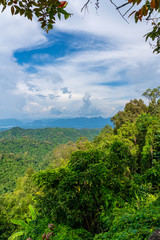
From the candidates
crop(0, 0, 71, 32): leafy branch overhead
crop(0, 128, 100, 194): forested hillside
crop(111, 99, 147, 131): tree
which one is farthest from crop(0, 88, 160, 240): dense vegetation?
crop(111, 99, 147, 131): tree

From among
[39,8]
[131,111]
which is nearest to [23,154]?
[131,111]

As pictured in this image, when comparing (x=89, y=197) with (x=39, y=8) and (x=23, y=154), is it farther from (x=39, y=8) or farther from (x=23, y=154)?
(x=23, y=154)

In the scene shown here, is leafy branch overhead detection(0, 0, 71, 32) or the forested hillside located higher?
leafy branch overhead detection(0, 0, 71, 32)

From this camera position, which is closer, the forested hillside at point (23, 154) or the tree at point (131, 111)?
the tree at point (131, 111)

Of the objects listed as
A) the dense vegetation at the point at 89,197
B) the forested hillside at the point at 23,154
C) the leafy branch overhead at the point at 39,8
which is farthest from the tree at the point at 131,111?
the leafy branch overhead at the point at 39,8

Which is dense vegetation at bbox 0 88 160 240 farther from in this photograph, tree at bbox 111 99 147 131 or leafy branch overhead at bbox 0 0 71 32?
tree at bbox 111 99 147 131

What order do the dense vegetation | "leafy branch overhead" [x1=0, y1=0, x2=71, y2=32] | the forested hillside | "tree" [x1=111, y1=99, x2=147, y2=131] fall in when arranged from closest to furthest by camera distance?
1. "leafy branch overhead" [x1=0, y1=0, x2=71, y2=32]
2. the dense vegetation
3. "tree" [x1=111, y1=99, x2=147, y2=131]
4. the forested hillside

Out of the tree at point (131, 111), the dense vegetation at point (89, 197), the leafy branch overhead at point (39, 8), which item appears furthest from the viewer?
the tree at point (131, 111)

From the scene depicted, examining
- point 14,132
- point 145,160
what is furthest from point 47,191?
point 14,132

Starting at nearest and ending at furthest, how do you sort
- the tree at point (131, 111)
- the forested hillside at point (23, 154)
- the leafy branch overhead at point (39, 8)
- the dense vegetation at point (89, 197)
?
the leafy branch overhead at point (39, 8) → the dense vegetation at point (89, 197) → the tree at point (131, 111) → the forested hillside at point (23, 154)

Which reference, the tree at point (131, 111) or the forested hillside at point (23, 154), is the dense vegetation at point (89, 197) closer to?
the forested hillside at point (23, 154)

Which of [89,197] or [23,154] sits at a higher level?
[89,197]

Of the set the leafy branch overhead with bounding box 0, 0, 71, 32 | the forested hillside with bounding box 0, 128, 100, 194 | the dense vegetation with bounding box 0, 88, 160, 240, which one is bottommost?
the forested hillside with bounding box 0, 128, 100, 194

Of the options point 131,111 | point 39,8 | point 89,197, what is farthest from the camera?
point 131,111
